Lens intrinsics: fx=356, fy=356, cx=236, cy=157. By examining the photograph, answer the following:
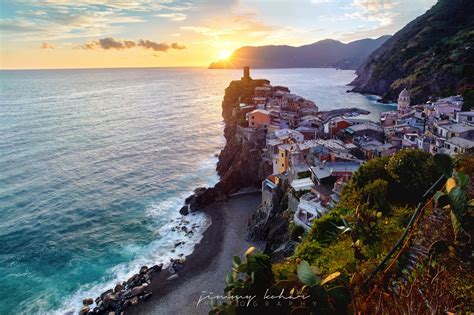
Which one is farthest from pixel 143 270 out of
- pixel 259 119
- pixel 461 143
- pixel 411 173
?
pixel 259 119

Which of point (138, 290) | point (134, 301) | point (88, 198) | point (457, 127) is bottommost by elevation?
point (134, 301)

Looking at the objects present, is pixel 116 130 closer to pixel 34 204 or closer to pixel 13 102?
pixel 34 204

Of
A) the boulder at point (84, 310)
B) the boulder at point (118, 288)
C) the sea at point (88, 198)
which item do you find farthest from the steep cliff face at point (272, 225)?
the boulder at point (84, 310)

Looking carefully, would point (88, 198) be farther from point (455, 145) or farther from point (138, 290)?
point (455, 145)

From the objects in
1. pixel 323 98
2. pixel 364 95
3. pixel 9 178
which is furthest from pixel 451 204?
pixel 364 95

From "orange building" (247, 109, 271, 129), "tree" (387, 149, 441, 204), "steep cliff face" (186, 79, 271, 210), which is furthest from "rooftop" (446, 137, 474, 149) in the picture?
"orange building" (247, 109, 271, 129)

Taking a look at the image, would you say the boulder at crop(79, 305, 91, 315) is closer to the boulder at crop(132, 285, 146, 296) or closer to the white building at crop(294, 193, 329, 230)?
the boulder at crop(132, 285, 146, 296)
